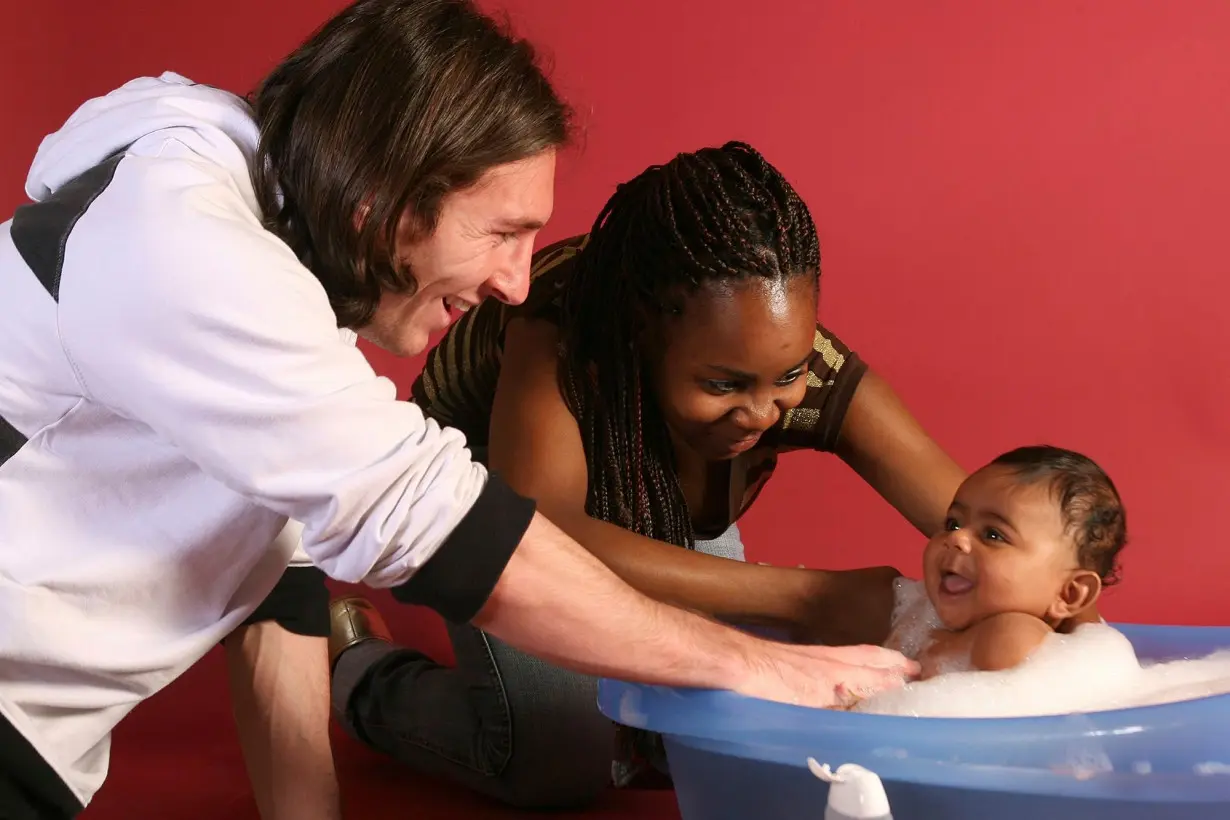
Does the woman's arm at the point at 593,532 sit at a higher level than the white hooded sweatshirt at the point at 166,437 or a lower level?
lower

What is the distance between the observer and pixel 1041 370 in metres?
2.39

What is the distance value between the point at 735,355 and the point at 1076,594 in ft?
1.38

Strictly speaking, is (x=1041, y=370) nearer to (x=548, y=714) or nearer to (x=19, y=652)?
(x=548, y=714)

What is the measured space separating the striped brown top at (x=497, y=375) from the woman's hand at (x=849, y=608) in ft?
0.69

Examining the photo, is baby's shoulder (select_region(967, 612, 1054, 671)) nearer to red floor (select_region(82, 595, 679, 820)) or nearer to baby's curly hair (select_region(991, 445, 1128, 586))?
baby's curly hair (select_region(991, 445, 1128, 586))

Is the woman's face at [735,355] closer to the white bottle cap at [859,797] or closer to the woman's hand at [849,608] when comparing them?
the woman's hand at [849,608]

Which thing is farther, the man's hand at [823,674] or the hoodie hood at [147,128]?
the man's hand at [823,674]

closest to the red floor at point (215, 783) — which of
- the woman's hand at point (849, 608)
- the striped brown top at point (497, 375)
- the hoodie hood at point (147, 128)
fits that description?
the woman's hand at point (849, 608)

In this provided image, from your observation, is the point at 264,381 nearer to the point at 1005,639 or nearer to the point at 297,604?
the point at 297,604

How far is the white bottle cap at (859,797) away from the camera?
86 cm

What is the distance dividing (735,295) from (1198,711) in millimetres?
581

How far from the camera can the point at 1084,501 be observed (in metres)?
1.32

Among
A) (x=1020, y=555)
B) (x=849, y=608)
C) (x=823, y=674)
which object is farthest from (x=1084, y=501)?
(x=823, y=674)

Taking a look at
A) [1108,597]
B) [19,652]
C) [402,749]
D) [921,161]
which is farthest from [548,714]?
[921,161]
